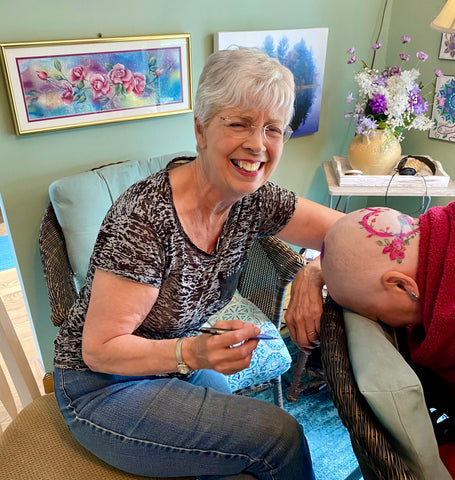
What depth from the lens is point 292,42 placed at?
6.77ft

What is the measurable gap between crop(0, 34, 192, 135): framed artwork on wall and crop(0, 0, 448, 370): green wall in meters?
0.04

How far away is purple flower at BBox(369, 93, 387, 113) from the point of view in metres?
1.95

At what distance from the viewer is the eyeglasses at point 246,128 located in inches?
38.0

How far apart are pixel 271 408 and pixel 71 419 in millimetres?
460

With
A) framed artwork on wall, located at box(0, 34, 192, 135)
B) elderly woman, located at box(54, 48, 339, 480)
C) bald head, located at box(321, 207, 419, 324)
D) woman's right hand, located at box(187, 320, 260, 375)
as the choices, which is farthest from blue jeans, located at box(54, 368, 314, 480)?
framed artwork on wall, located at box(0, 34, 192, 135)

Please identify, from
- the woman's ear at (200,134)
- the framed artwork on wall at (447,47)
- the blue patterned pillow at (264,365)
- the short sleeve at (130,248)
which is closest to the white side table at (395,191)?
the framed artwork on wall at (447,47)

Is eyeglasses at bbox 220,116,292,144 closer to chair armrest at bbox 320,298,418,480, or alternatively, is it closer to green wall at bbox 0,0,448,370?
chair armrest at bbox 320,298,418,480

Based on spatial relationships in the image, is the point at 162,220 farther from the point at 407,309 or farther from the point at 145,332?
the point at 407,309

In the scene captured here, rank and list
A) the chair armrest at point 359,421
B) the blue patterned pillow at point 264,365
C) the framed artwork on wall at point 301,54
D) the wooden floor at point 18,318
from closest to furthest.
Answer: the chair armrest at point 359,421, the blue patterned pillow at point 264,365, the framed artwork on wall at point 301,54, the wooden floor at point 18,318

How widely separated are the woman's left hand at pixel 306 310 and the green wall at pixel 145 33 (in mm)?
1051

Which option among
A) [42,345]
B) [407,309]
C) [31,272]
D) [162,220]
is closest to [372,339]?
[407,309]

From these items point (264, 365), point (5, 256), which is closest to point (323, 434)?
point (264, 365)

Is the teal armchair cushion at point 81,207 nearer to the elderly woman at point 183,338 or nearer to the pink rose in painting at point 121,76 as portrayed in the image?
the pink rose in painting at point 121,76

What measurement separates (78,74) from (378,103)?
125cm
